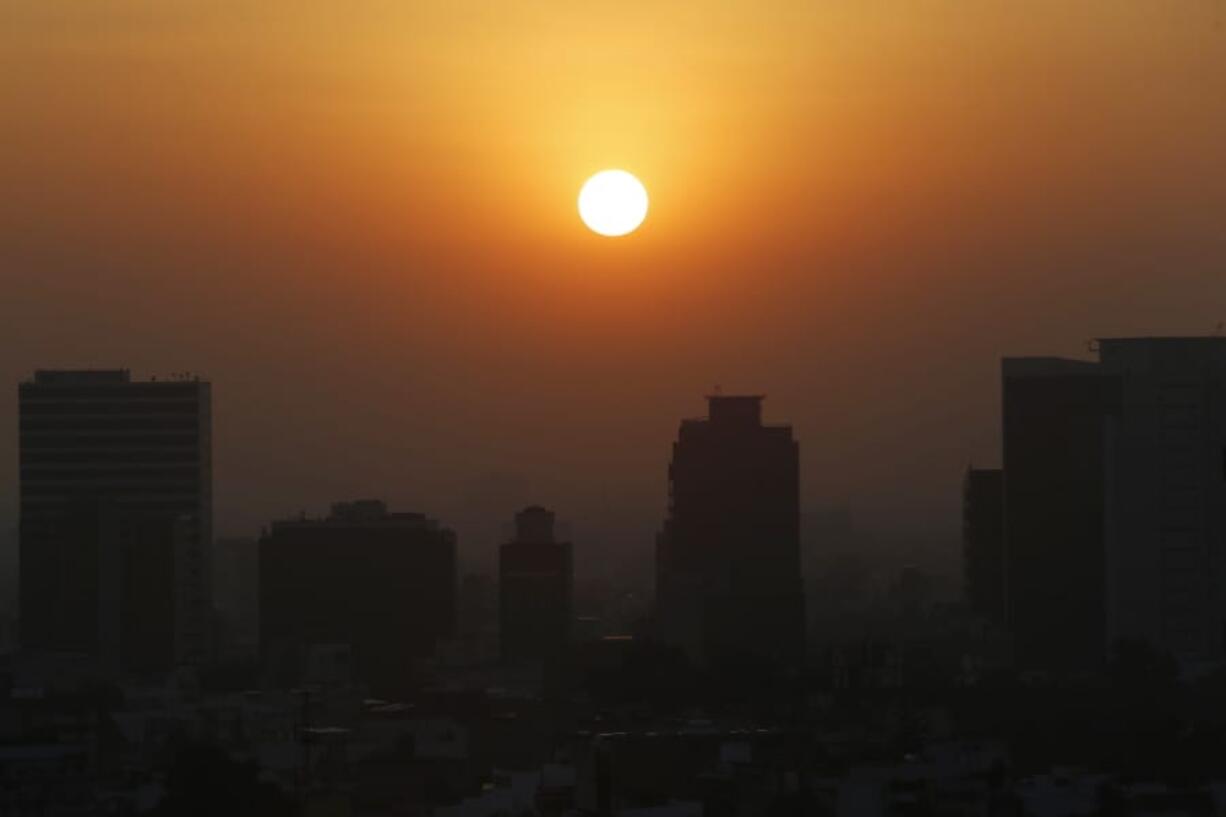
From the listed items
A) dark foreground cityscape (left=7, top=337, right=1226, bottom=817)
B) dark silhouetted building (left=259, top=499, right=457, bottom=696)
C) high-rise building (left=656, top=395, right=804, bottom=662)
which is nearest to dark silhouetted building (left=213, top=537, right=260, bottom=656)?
dark foreground cityscape (left=7, top=337, right=1226, bottom=817)

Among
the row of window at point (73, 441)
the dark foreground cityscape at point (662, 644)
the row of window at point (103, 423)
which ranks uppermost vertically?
the row of window at point (103, 423)

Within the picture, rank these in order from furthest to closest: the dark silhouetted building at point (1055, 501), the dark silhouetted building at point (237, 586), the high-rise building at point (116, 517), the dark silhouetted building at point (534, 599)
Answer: the dark silhouetted building at point (237, 586), the dark silhouetted building at point (1055, 501), the dark silhouetted building at point (534, 599), the high-rise building at point (116, 517)

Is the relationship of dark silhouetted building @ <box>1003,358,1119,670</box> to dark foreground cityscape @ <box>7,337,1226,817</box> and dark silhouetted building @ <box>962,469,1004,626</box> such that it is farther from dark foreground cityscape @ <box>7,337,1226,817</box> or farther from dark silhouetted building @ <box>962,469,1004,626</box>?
dark silhouetted building @ <box>962,469,1004,626</box>

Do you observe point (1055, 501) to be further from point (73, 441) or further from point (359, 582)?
point (73, 441)

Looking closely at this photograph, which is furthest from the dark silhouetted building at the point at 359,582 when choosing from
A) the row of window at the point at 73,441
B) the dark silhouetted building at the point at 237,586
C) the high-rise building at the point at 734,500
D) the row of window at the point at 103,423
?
the high-rise building at the point at 734,500

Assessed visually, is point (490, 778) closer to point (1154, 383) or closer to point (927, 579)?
point (1154, 383)

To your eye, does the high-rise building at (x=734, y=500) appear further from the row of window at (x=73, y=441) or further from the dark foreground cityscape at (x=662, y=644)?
the row of window at (x=73, y=441)
